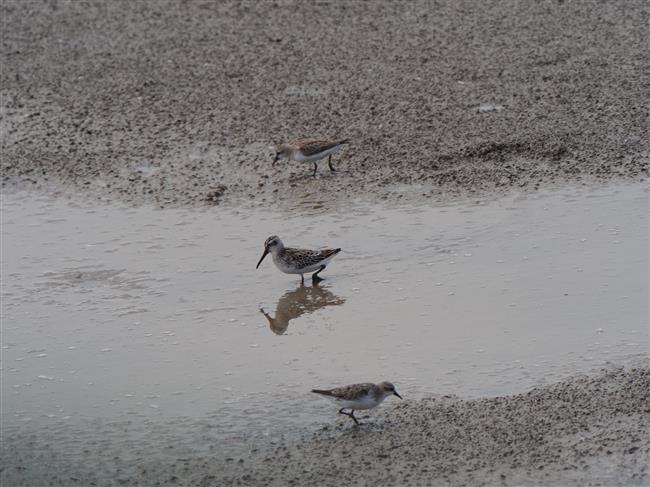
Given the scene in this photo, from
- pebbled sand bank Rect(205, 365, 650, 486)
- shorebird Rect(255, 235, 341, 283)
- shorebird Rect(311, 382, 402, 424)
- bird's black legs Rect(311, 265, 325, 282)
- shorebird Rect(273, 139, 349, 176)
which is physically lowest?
pebbled sand bank Rect(205, 365, 650, 486)

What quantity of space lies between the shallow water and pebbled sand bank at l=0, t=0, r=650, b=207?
2.24ft

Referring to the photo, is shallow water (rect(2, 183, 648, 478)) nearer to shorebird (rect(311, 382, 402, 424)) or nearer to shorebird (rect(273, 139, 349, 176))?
shorebird (rect(311, 382, 402, 424))

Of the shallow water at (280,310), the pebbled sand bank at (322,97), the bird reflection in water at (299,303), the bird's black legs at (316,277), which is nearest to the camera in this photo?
the shallow water at (280,310)

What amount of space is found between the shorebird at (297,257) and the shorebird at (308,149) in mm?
1952

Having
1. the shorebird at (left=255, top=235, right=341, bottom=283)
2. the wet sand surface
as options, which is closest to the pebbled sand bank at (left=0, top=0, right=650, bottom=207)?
the wet sand surface

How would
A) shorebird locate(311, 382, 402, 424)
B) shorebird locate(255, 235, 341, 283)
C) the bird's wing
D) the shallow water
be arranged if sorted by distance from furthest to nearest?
the bird's wing < shorebird locate(255, 235, 341, 283) < the shallow water < shorebird locate(311, 382, 402, 424)

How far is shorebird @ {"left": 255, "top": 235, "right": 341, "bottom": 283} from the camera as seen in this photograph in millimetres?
10516

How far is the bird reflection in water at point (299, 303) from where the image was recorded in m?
10.1

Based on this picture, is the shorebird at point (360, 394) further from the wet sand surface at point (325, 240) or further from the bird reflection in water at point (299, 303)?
the bird reflection in water at point (299, 303)

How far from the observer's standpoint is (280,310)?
33.8 ft

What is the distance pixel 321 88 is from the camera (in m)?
14.5

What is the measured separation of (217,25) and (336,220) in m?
5.91

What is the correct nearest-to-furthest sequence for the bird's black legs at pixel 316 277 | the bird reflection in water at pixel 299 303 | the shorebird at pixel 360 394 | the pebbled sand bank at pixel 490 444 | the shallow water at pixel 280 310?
the pebbled sand bank at pixel 490 444 < the shorebird at pixel 360 394 < the shallow water at pixel 280 310 < the bird reflection in water at pixel 299 303 < the bird's black legs at pixel 316 277

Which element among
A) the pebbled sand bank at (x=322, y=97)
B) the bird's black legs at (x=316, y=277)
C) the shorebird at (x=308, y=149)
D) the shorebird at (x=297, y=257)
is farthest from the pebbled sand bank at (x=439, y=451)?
the shorebird at (x=308, y=149)
